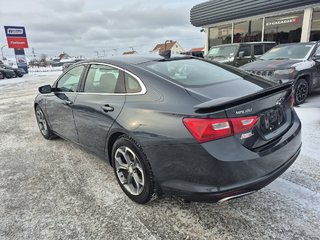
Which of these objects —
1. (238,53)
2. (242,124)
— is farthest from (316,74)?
(242,124)

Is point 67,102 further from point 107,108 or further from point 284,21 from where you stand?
point 284,21

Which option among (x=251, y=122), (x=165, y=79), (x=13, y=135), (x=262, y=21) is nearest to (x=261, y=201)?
(x=251, y=122)

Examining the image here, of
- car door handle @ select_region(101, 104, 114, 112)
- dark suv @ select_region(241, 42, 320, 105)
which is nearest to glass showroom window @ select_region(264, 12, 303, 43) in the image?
dark suv @ select_region(241, 42, 320, 105)

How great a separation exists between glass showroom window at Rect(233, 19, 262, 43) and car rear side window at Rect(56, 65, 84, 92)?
47.6 feet

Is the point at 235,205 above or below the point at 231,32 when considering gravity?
below

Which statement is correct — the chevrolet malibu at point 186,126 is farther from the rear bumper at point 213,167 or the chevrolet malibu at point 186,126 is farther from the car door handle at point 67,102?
the car door handle at point 67,102

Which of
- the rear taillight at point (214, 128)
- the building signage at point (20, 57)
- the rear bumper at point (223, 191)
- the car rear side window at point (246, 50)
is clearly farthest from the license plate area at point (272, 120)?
the building signage at point (20, 57)

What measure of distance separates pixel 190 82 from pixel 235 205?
133 cm

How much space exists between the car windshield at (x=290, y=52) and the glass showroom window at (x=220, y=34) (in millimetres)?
10715

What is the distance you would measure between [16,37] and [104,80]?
28397mm

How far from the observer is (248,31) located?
16.3 metres

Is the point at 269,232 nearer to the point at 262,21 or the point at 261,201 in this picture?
the point at 261,201

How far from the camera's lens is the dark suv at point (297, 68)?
6.05 metres

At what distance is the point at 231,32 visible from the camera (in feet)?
57.2
